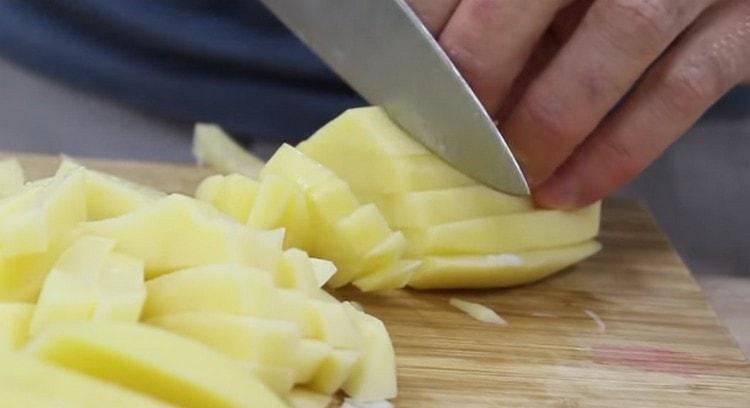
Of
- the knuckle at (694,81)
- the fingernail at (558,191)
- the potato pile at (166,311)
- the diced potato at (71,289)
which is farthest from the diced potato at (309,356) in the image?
the knuckle at (694,81)

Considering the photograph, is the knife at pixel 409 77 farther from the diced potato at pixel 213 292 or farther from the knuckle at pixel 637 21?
the diced potato at pixel 213 292

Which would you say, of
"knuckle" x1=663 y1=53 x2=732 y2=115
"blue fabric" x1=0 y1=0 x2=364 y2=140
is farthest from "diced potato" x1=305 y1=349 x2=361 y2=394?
"blue fabric" x1=0 y1=0 x2=364 y2=140

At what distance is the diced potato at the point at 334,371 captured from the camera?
1155mm

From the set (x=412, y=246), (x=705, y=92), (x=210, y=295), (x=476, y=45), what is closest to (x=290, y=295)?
(x=210, y=295)

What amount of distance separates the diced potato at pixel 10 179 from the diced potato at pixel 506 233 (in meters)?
0.50

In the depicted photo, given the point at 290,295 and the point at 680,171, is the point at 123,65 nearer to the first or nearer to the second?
the point at 290,295

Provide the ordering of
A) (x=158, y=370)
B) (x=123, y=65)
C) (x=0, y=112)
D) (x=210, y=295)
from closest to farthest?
(x=158, y=370) < (x=210, y=295) < (x=123, y=65) < (x=0, y=112)

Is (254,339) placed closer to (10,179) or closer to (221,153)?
(10,179)

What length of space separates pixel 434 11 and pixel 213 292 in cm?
48

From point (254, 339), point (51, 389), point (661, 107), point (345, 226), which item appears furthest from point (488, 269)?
point (51, 389)

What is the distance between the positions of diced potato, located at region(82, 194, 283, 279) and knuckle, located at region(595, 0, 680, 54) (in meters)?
0.48

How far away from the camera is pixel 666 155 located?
1.92 metres

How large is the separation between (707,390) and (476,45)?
0.49 m

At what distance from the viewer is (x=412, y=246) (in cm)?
144
